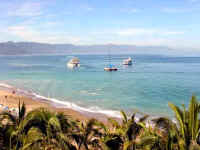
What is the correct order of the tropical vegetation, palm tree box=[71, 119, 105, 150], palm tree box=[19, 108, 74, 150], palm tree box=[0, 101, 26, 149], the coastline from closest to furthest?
the tropical vegetation < palm tree box=[19, 108, 74, 150] < palm tree box=[0, 101, 26, 149] < palm tree box=[71, 119, 105, 150] < the coastline

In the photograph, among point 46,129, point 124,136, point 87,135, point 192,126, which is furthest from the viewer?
point 87,135

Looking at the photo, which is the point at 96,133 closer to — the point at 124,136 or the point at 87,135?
the point at 87,135

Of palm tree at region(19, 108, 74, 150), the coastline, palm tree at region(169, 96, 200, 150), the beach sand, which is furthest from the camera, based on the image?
the coastline

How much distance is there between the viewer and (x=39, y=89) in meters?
43.2

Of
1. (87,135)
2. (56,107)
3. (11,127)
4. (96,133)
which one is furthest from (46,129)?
(56,107)

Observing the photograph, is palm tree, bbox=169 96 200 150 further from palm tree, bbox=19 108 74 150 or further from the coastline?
the coastline

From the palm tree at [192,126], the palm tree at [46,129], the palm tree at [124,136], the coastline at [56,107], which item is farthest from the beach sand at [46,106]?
the palm tree at [192,126]

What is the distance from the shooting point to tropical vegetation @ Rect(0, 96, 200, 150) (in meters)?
7.20

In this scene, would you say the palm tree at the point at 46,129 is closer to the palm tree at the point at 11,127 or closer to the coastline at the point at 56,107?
the palm tree at the point at 11,127

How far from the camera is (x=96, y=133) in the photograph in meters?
9.25

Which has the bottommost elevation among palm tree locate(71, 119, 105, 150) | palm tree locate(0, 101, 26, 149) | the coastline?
the coastline

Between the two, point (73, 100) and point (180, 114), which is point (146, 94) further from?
point (180, 114)

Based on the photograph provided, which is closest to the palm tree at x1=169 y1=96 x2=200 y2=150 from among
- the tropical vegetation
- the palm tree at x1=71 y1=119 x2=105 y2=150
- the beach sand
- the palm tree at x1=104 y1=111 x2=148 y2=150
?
the tropical vegetation

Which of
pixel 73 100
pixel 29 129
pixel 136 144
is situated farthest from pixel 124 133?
pixel 73 100
